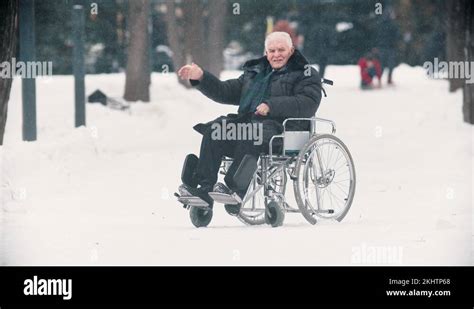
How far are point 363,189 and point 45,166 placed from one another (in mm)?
3108

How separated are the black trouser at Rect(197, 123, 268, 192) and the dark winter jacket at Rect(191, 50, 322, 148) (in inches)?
4.0

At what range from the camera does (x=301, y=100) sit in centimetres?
855

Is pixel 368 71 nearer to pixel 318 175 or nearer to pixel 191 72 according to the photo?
pixel 318 175

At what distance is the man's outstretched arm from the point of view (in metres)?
8.29

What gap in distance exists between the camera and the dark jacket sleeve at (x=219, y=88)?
27.9 ft

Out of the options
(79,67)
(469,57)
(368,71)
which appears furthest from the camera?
(368,71)

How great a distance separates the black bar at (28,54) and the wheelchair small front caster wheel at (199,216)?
6.11m

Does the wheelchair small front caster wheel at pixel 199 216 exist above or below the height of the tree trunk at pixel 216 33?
below

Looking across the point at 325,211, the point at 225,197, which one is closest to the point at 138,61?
the point at 325,211

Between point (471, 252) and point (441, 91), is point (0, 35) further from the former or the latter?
point (441, 91)
